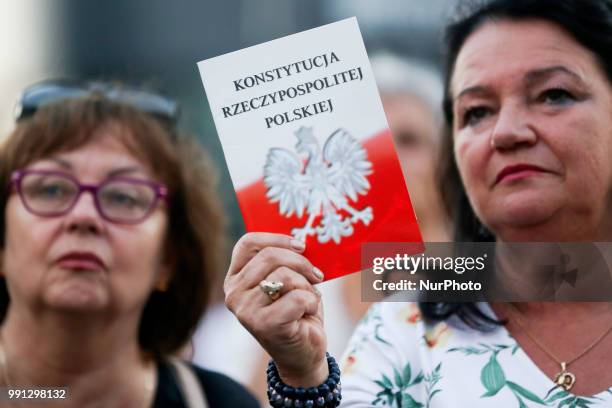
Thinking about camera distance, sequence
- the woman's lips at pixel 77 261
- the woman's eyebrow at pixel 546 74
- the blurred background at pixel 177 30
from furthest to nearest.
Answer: the blurred background at pixel 177 30, the woman's lips at pixel 77 261, the woman's eyebrow at pixel 546 74

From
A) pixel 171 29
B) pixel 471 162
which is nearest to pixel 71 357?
pixel 471 162

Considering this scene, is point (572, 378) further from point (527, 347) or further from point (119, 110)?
point (119, 110)

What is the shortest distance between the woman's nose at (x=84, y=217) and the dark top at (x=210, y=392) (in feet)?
1.84

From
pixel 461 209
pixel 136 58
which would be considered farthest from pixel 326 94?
pixel 136 58

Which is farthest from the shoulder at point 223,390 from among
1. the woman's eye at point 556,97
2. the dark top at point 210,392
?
the woman's eye at point 556,97

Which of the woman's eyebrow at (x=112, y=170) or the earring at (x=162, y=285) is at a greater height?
the woman's eyebrow at (x=112, y=170)

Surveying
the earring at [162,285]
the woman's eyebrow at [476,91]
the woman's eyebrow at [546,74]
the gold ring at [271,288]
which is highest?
the earring at [162,285]

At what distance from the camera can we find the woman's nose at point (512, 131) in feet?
7.38

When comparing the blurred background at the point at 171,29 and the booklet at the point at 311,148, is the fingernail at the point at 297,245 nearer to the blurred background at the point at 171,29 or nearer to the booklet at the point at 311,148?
the booklet at the point at 311,148

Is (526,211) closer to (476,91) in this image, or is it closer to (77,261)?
(476,91)

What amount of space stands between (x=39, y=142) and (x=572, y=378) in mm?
1905

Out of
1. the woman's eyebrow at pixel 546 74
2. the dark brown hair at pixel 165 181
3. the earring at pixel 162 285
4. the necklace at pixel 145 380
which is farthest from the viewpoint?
the earring at pixel 162 285

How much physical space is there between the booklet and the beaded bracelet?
248mm

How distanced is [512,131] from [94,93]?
172 centimetres
